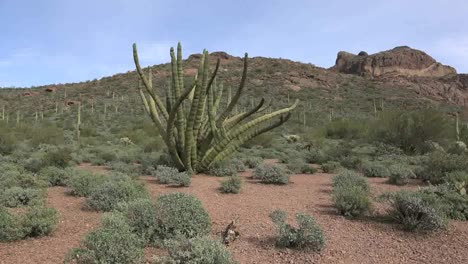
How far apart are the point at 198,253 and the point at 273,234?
1.91 meters

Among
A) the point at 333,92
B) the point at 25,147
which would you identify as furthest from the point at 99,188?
the point at 333,92

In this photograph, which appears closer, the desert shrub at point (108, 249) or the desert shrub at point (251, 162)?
the desert shrub at point (108, 249)

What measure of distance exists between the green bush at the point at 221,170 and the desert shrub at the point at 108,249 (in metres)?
6.07

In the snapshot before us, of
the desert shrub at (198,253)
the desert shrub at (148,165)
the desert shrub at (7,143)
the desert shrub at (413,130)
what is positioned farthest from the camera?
the desert shrub at (413,130)

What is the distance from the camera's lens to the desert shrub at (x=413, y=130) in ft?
56.6

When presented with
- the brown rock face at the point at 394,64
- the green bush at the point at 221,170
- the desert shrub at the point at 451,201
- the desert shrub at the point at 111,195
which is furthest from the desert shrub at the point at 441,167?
the brown rock face at the point at 394,64

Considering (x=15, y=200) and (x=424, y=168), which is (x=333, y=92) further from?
(x=15, y=200)

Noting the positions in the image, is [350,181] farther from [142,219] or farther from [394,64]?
[394,64]

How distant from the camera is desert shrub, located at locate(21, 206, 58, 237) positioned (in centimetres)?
593

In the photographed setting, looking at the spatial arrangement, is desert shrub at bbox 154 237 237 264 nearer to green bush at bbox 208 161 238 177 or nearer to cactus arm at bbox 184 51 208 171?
cactus arm at bbox 184 51 208 171

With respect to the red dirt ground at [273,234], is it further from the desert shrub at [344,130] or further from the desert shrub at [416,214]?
the desert shrub at [344,130]

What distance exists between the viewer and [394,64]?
73750 millimetres

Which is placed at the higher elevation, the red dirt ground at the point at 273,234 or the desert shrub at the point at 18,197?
the desert shrub at the point at 18,197

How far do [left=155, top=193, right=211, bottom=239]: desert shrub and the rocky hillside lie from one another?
113 feet
